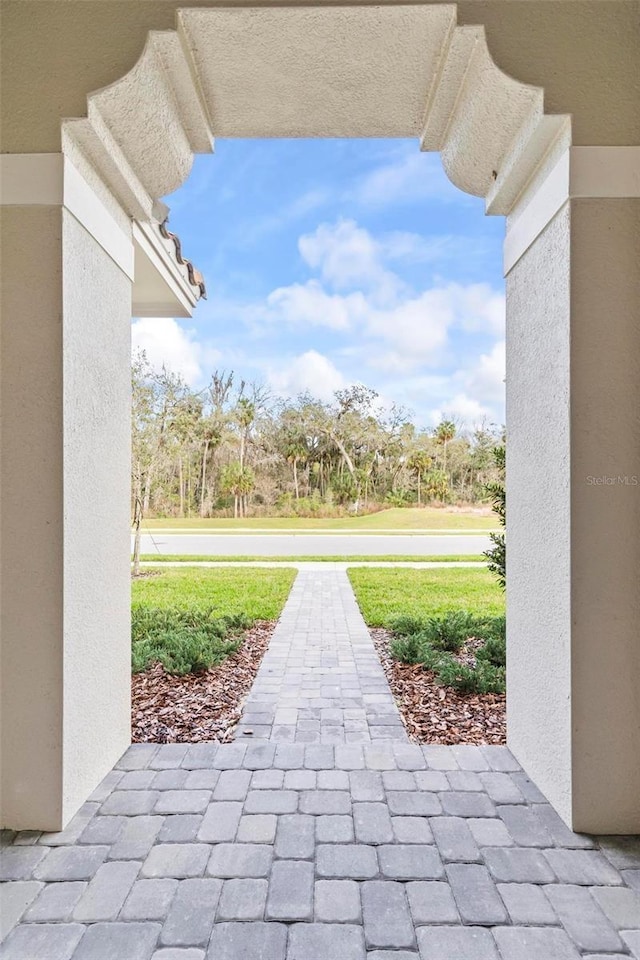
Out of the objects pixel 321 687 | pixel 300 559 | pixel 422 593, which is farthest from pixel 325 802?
pixel 300 559

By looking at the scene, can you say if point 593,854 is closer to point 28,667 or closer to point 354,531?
point 28,667

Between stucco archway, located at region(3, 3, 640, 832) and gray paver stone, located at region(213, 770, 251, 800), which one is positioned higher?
stucco archway, located at region(3, 3, 640, 832)

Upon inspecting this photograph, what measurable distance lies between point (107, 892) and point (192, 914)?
1.07ft

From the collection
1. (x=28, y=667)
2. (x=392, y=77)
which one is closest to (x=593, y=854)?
(x=28, y=667)

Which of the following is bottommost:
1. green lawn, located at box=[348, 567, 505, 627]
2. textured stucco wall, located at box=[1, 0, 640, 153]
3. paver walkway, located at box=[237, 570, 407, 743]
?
green lawn, located at box=[348, 567, 505, 627]

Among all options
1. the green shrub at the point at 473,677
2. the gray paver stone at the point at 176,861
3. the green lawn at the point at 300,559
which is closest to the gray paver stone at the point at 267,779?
the gray paver stone at the point at 176,861

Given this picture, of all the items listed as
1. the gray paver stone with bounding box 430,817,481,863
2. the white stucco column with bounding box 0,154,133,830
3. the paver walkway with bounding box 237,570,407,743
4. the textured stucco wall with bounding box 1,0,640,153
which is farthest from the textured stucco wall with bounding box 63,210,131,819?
the gray paver stone with bounding box 430,817,481,863

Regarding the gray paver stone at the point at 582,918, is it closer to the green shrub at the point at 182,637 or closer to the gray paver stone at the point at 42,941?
the gray paver stone at the point at 42,941

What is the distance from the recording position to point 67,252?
2119 millimetres

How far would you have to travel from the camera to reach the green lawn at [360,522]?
18531mm

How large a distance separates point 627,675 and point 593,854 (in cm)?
68

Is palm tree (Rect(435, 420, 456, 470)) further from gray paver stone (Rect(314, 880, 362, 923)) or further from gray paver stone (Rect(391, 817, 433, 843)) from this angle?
gray paver stone (Rect(314, 880, 362, 923))

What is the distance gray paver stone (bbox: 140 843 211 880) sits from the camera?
1798 millimetres

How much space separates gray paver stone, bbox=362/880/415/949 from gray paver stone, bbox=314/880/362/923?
3 centimetres
